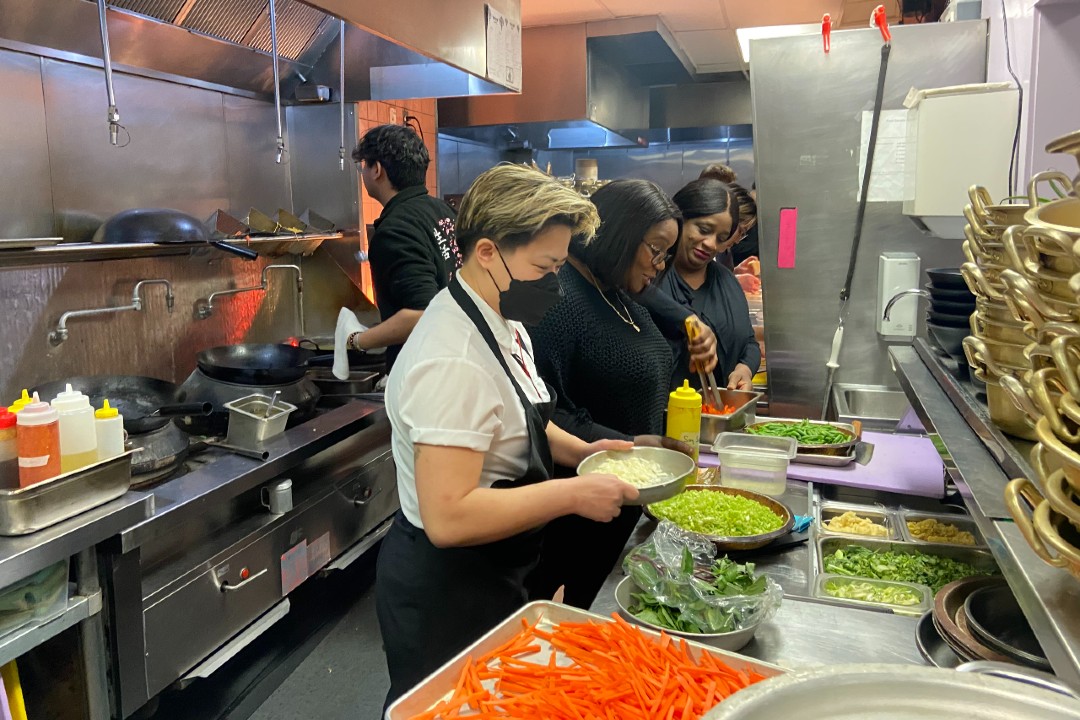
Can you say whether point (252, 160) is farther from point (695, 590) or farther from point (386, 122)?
point (695, 590)

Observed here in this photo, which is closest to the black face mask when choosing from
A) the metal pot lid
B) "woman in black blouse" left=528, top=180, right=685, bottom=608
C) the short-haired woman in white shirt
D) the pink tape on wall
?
the short-haired woman in white shirt

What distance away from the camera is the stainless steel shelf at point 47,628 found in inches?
75.9

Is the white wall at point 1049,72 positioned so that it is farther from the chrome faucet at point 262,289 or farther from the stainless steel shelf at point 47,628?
the chrome faucet at point 262,289

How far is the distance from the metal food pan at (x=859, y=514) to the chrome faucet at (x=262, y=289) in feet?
9.06

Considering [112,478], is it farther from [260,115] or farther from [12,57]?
[260,115]

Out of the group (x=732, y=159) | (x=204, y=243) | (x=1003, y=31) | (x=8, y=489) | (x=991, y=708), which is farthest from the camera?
(x=732, y=159)

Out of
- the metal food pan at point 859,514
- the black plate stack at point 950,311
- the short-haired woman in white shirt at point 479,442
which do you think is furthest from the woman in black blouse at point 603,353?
the black plate stack at point 950,311

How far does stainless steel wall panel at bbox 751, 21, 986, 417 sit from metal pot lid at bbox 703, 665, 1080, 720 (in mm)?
3037

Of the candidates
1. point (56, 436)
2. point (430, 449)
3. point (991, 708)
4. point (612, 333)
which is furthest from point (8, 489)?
point (991, 708)

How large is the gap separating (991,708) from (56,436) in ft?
6.95

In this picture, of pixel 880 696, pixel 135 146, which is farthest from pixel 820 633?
pixel 135 146

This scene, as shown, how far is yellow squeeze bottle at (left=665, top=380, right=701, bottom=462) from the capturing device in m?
2.25

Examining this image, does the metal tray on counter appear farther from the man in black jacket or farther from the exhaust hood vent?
the exhaust hood vent

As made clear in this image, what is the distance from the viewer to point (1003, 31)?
2.68 metres
